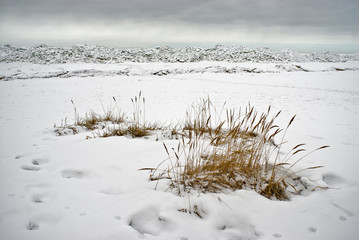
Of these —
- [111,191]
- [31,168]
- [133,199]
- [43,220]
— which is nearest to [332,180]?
[133,199]

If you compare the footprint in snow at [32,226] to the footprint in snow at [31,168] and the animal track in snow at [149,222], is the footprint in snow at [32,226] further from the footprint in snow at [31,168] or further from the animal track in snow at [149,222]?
the footprint in snow at [31,168]

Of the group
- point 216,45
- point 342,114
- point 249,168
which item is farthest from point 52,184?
point 216,45

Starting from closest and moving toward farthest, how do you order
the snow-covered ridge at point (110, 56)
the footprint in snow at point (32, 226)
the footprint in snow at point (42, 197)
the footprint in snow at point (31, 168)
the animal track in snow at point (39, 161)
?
the footprint in snow at point (32, 226) → the footprint in snow at point (42, 197) → the footprint in snow at point (31, 168) → the animal track in snow at point (39, 161) → the snow-covered ridge at point (110, 56)

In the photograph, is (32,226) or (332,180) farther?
(332,180)

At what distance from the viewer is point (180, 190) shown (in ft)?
5.49

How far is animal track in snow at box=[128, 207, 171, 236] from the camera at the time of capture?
129 centimetres

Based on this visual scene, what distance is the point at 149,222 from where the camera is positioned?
4.44ft

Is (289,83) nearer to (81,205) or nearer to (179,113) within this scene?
(179,113)

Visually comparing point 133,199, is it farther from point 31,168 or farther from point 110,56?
point 110,56

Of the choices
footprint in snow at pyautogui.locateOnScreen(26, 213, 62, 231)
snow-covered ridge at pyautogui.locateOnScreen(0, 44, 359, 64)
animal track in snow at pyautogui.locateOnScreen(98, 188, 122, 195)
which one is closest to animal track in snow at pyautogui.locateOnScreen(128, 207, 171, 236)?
animal track in snow at pyautogui.locateOnScreen(98, 188, 122, 195)

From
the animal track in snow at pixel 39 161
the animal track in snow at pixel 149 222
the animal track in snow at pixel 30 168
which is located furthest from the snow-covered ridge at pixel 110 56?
the animal track in snow at pixel 149 222

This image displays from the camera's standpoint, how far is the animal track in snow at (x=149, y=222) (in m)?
1.29

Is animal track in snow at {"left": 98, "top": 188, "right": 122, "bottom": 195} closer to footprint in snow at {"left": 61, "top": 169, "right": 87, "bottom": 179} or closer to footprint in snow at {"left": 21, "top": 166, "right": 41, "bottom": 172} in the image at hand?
footprint in snow at {"left": 61, "top": 169, "right": 87, "bottom": 179}

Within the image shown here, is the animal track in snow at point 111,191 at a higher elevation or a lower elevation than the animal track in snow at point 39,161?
lower
